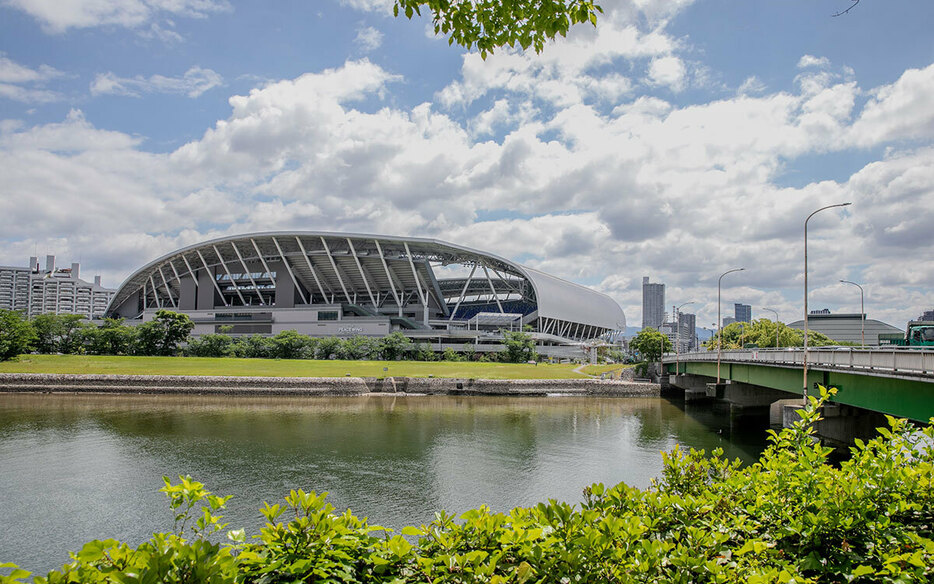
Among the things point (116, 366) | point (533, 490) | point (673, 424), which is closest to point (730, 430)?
point (673, 424)

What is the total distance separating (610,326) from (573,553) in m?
150

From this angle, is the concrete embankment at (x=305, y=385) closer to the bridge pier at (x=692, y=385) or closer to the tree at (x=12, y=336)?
the bridge pier at (x=692, y=385)

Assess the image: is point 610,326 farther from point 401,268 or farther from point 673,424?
point 673,424

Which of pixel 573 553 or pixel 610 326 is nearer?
pixel 573 553

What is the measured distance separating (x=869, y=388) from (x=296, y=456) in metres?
27.3

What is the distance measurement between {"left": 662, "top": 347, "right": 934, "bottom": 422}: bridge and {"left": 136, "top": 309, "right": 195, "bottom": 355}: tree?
8090 cm

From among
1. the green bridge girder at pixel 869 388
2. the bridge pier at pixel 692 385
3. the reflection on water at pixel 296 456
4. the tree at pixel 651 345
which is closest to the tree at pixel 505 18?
the green bridge girder at pixel 869 388

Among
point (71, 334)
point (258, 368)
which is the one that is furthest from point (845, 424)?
point (71, 334)

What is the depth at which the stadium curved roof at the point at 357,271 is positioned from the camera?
112 m

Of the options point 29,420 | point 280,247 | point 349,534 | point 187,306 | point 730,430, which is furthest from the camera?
point 187,306

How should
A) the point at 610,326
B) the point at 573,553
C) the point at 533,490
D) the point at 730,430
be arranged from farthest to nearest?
the point at 610,326 < the point at 730,430 < the point at 533,490 < the point at 573,553

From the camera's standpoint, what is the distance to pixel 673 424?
46.9m

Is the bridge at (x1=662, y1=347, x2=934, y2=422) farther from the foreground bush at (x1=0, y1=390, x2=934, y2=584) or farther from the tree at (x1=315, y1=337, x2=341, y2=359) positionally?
the tree at (x1=315, y1=337, x2=341, y2=359)

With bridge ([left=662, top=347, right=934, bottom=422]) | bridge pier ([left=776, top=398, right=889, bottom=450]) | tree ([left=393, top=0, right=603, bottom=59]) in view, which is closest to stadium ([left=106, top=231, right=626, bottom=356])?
bridge ([left=662, top=347, right=934, bottom=422])
